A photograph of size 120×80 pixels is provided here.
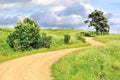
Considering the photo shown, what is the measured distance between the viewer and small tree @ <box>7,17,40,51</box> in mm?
49938

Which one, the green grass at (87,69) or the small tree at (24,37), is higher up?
the small tree at (24,37)

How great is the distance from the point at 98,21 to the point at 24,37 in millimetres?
71170

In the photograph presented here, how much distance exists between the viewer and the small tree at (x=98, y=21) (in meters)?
118

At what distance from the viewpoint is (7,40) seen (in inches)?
2015

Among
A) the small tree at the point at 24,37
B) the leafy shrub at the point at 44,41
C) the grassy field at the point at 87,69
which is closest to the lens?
the grassy field at the point at 87,69

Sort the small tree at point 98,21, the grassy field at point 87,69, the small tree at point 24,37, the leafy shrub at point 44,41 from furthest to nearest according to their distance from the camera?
the small tree at point 98,21, the leafy shrub at point 44,41, the small tree at point 24,37, the grassy field at point 87,69

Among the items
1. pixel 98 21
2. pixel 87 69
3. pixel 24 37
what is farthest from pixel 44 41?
pixel 98 21

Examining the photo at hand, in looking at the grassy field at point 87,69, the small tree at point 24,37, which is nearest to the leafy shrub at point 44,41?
the small tree at point 24,37

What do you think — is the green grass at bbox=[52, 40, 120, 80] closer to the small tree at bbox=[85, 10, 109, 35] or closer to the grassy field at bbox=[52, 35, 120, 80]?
the grassy field at bbox=[52, 35, 120, 80]

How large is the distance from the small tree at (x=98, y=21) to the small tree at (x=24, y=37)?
6695 cm

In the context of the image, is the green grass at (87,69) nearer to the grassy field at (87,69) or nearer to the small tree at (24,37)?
the grassy field at (87,69)

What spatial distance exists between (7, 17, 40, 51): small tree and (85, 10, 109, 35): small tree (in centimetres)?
6695

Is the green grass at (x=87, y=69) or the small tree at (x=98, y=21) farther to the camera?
the small tree at (x=98, y=21)

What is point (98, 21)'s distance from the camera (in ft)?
390
